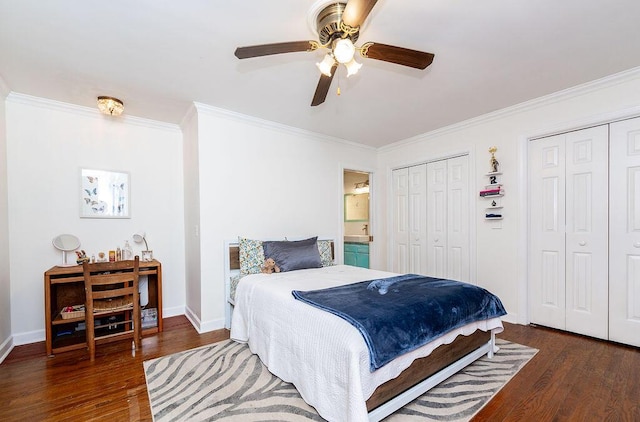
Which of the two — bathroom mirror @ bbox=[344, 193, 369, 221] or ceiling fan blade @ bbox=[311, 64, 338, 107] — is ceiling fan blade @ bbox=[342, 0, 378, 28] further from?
bathroom mirror @ bbox=[344, 193, 369, 221]

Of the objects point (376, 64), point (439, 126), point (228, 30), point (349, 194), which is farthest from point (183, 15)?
point (349, 194)

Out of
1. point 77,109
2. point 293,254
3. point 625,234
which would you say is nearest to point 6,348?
point 77,109

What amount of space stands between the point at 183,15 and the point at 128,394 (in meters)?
2.56

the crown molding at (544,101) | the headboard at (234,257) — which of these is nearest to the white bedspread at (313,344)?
the headboard at (234,257)

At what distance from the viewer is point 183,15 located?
179 cm

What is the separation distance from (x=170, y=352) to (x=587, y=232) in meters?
4.22

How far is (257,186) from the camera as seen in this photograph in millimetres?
3549

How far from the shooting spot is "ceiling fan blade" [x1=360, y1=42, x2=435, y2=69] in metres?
1.70

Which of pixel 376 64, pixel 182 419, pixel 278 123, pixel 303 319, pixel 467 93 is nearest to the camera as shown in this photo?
pixel 182 419

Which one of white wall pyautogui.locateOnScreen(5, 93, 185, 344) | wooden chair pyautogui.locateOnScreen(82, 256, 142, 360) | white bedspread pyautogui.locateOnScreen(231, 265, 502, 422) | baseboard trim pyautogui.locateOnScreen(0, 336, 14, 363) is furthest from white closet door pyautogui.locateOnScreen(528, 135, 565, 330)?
baseboard trim pyautogui.locateOnScreen(0, 336, 14, 363)

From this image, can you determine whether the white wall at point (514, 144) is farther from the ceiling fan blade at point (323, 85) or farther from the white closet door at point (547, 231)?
the ceiling fan blade at point (323, 85)

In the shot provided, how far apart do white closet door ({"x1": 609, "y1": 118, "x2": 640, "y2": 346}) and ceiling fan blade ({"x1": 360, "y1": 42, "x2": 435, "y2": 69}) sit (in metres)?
2.34

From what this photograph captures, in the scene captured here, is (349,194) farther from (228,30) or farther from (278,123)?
(228,30)

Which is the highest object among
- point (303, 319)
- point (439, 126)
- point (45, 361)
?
point (439, 126)
